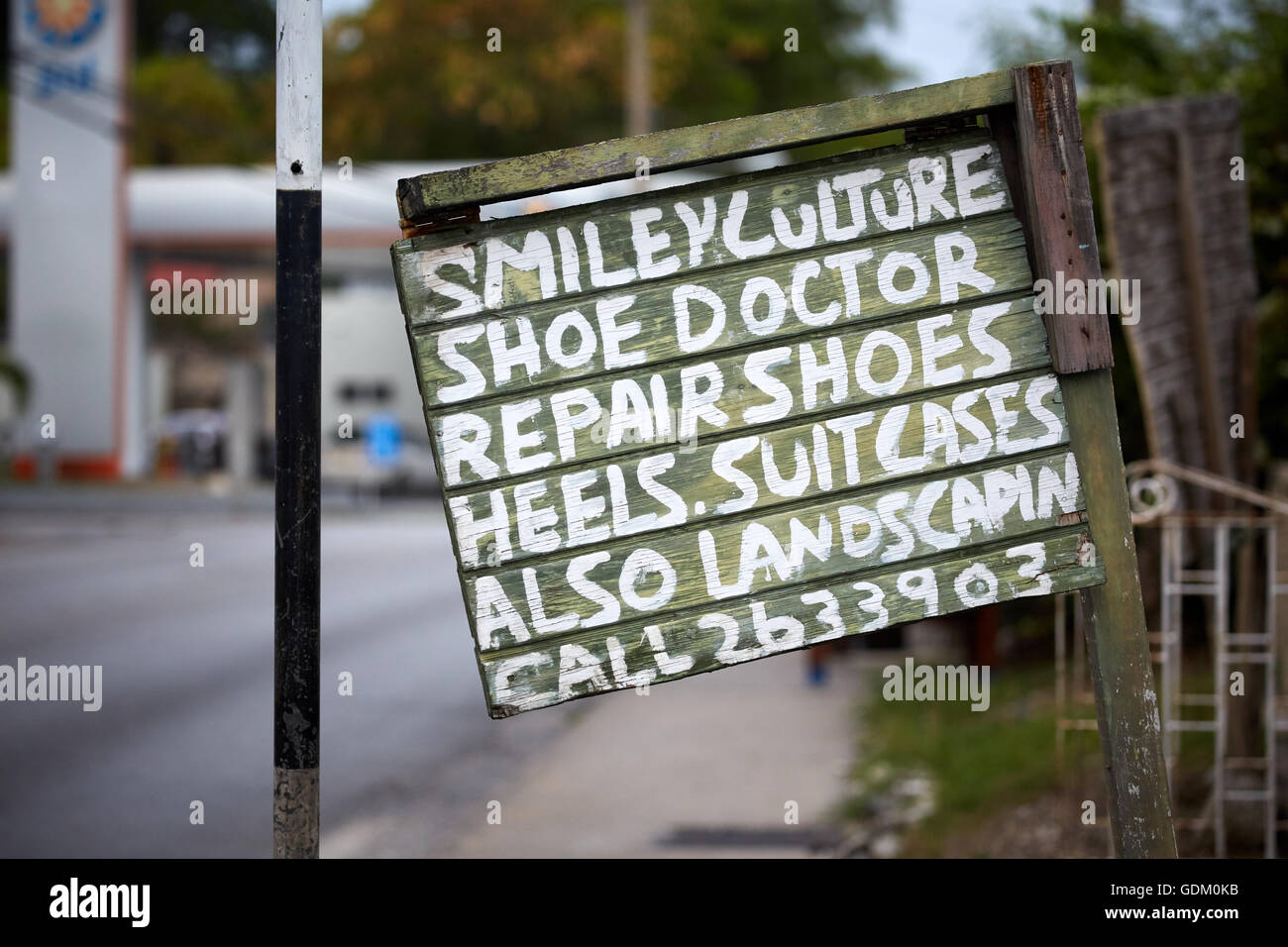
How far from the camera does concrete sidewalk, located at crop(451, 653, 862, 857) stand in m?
6.07

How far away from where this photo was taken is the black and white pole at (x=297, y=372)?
2.73 metres

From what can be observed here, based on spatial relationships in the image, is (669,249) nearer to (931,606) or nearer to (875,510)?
(875,510)

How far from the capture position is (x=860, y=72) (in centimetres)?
4244

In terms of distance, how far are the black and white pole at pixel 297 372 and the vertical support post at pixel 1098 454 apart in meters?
1.42

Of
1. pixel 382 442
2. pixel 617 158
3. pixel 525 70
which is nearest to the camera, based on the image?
pixel 617 158

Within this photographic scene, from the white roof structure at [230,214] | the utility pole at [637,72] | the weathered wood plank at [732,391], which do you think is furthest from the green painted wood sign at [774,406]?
the white roof structure at [230,214]

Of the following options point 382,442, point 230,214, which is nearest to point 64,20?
point 230,214

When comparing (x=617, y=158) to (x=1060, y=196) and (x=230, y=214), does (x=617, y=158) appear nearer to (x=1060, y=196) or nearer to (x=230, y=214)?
(x=1060, y=196)

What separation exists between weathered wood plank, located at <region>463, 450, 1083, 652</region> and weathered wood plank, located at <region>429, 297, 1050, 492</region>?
0.20 m

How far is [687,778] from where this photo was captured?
723cm

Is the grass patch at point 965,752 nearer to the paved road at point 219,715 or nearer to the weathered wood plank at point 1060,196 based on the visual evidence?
the paved road at point 219,715

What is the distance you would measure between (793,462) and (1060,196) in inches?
29.3

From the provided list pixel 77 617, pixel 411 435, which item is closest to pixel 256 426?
pixel 411 435

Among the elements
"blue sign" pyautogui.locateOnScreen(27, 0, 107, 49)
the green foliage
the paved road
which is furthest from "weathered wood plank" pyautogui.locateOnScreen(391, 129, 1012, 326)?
the green foliage
